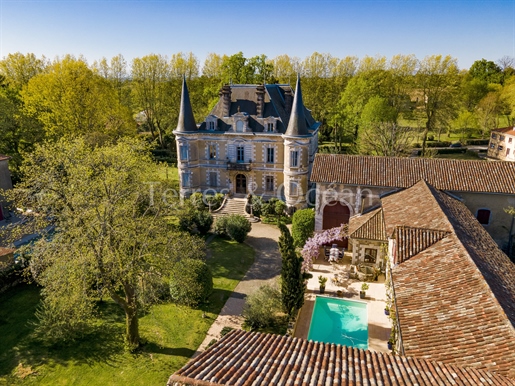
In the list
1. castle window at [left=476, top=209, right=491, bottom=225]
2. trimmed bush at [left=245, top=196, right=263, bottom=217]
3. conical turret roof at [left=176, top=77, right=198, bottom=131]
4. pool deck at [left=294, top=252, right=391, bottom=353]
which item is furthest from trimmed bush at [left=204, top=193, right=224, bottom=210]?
castle window at [left=476, top=209, right=491, bottom=225]

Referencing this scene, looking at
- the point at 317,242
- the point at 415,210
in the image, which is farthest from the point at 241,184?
the point at 415,210

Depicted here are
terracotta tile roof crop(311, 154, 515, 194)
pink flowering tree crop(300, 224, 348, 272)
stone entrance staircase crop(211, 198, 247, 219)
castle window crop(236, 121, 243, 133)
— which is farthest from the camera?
castle window crop(236, 121, 243, 133)

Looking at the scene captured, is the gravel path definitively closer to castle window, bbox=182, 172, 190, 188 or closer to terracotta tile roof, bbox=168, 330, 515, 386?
terracotta tile roof, bbox=168, 330, 515, 386

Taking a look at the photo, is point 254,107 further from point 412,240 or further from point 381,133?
point 412,240

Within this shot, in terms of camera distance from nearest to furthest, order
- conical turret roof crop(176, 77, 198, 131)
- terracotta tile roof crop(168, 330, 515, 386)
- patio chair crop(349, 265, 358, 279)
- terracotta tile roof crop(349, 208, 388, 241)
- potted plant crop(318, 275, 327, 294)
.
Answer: terracotta tile roof crop(168, 330, 515, 386) → potted plant crop(318, 275, 327, 294) → terracotta tile roof crop(349, 208, 388, 241) → patio chair crop(349, 265, 358, 279) → conical turret roof crop(176, 77, 198, 131)

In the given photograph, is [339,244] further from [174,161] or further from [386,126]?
[174,161]

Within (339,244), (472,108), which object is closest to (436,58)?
(472,108)
